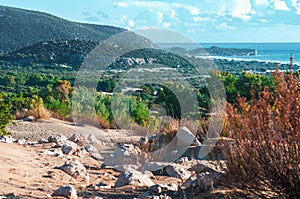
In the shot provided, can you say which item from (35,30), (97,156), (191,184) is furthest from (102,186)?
(35,30)

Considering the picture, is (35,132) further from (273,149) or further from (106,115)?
(273,149)

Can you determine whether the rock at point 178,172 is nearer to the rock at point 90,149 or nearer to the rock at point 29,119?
the rock at point 90,149

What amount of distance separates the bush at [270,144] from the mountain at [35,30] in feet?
157

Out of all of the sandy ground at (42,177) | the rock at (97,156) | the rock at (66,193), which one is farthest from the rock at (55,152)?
the rock at (66,193)

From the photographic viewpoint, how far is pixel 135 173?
7.13 metres

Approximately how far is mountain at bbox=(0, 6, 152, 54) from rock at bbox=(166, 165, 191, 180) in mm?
45255

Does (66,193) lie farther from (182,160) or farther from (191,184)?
(182,160)

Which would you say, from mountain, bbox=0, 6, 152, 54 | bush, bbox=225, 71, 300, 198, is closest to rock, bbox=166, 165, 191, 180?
bush, bbox=225, 71, 300, 198

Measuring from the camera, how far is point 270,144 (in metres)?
5.11

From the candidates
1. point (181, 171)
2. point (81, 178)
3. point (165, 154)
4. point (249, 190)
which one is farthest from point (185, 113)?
point (249, 190)

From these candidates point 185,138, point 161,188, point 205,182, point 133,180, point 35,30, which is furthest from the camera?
point 35,30

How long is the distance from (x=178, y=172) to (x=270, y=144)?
3.05 metres

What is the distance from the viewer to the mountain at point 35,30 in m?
54.8

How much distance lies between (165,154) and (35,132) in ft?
12.0
